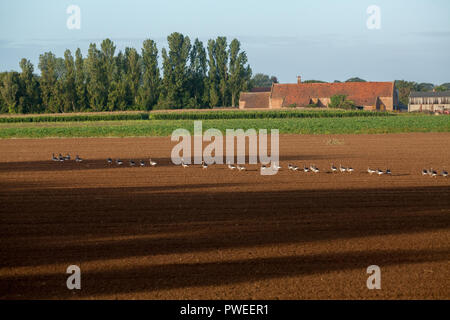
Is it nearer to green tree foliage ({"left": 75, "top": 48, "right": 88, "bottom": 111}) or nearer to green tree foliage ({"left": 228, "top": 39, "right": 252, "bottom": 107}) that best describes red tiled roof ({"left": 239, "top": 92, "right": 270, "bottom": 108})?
green tree foliage ({"left": 228, "top": 39, "right": 252, "bottom": 107})

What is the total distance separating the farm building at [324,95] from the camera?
11419cm

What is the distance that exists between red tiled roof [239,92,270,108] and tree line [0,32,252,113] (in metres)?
1.63

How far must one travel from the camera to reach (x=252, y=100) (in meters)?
119

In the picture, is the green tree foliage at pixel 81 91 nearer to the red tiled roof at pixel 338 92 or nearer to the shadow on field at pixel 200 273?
the red tiled roof at pixel 338 92

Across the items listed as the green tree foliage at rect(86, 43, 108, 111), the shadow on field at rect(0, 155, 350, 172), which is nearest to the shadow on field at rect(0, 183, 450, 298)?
the shadow on field at rect(0, 155, 350, 172)

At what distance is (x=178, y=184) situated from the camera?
77.4ft

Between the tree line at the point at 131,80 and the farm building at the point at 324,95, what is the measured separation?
3976 mm

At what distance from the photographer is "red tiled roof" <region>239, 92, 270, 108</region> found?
118m

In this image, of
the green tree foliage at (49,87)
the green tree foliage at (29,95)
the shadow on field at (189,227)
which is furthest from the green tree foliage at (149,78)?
the shadow on field at (189,227)

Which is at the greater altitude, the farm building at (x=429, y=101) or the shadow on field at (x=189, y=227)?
the farm building at (x=429, y=101)

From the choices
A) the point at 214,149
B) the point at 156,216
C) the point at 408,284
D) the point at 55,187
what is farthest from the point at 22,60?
the point at 408,284

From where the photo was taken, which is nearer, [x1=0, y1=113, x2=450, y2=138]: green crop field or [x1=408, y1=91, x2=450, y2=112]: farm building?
[x1=0, y1=113, x2=450, y2=138]: green crop field

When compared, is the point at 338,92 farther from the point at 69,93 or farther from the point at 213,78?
the point at 69,93

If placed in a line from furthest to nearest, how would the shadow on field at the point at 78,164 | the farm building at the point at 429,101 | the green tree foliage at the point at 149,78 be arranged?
the farm building at the point at 429,101 < the green tree foliage at the point at 149,78 < the shadow on field at the point at 78,164
